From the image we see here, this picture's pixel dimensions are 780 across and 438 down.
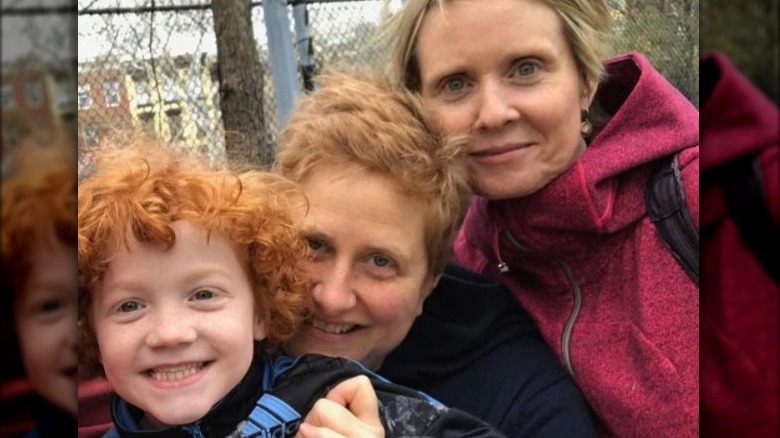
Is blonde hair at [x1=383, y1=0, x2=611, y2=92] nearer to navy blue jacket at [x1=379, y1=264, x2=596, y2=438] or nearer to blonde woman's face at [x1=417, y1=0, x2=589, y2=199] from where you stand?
blonde woman's face at [x1=417, y1=0, x2=589, y2=199]

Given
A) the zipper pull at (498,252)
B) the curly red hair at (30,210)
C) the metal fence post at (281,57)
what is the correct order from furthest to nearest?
the zipper pull at (498,252) → the metal fence post at (281,57) → the curly red hair at (30,210)

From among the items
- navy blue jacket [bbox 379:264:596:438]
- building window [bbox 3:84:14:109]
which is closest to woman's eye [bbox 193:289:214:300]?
navy blue jacket [bbox 379:264:596:438]

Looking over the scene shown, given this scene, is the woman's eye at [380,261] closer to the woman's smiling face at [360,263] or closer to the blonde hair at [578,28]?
the woman's smiling face at [360,263]

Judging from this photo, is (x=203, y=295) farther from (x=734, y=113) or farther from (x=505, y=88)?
(x=734, y=113)

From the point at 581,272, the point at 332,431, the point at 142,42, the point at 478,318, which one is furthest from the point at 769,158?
the point at 142,42

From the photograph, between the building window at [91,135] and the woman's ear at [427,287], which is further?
the woman's ear at [427,287]

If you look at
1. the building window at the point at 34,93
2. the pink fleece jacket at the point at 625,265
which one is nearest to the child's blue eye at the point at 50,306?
the building window at the point at 34,93

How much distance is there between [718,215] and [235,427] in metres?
0.56

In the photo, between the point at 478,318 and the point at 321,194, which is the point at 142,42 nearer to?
the point at 321,194

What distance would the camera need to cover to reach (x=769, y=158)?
1.14 m

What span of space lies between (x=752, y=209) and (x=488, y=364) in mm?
349

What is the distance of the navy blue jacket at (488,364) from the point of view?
4.12 feet

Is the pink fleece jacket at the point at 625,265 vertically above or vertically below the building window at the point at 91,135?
below

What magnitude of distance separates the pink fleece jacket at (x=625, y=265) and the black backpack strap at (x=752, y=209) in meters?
0.04
